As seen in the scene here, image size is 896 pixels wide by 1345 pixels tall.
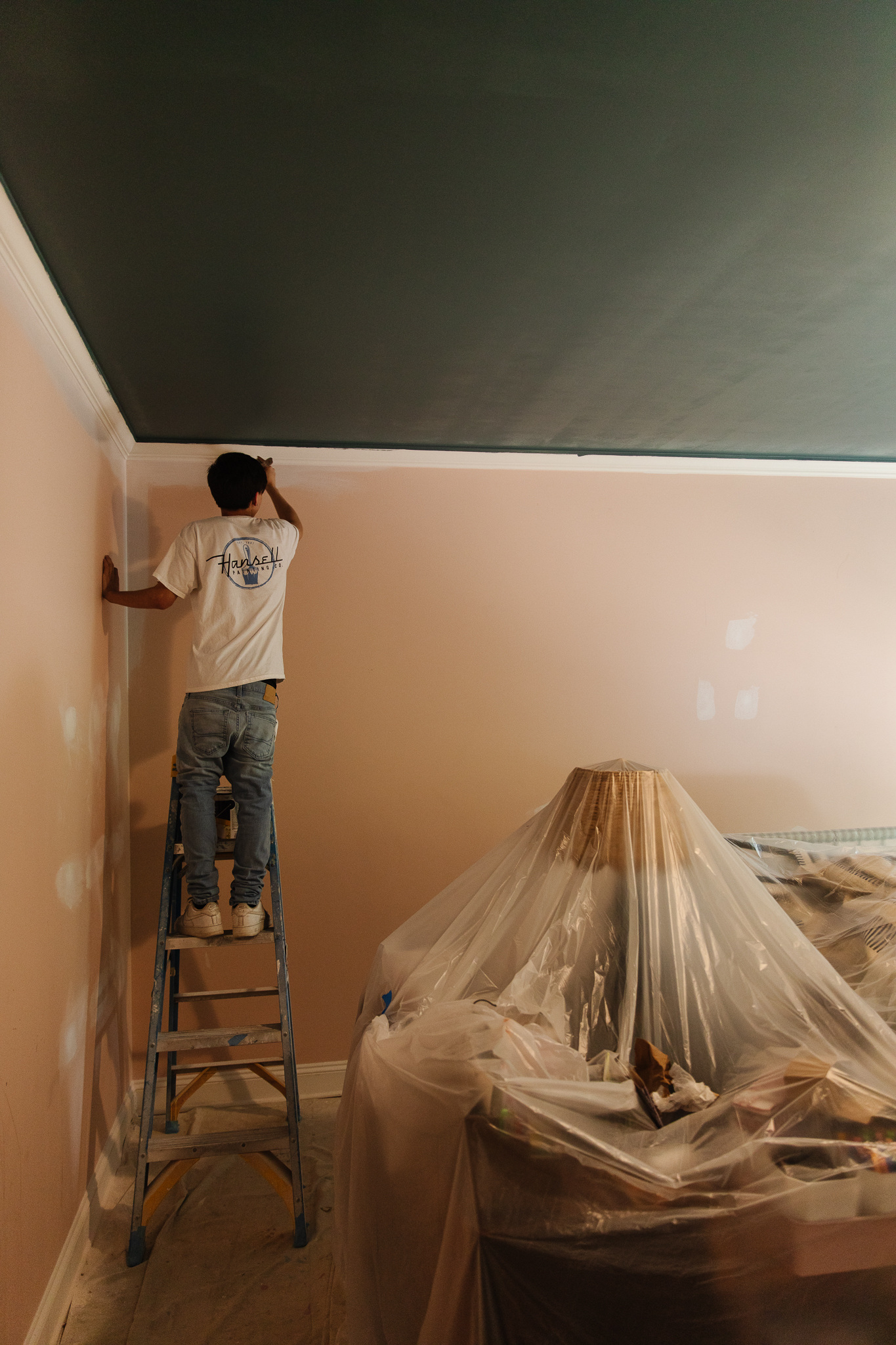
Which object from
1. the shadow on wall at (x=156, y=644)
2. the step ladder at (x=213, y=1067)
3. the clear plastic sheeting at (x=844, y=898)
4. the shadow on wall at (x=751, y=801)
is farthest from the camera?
the shadow on wall at (x=751, y=801)

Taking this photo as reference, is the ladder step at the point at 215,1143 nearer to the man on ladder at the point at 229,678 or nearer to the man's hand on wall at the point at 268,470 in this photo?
the man on ladder at the point at 229,678

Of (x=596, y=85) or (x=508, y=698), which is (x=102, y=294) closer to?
(x=596, y=85)

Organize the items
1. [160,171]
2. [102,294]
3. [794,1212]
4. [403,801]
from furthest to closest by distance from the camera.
Result: [403,801], [102,294], [160,171], [794,1212]

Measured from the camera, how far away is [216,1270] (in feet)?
5.86

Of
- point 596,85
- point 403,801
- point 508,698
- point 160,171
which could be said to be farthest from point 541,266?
point 403,801

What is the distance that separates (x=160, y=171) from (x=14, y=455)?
1.90 feet

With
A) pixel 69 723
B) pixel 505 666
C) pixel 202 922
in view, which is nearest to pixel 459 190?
pixel 69 723

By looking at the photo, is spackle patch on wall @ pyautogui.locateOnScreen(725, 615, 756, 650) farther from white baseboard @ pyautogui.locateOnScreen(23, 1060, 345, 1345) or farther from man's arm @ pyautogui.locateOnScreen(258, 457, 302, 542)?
white baseboard @ pyautogui.locateOnScreen(23, 1060, 345, 1345)

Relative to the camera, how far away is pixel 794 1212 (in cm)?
84

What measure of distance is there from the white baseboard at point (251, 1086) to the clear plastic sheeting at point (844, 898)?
1.55 meters

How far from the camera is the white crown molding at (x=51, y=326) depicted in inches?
50.2

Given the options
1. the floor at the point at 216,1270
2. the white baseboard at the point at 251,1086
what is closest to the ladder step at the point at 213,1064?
the white baseboard at the point at 251,1086

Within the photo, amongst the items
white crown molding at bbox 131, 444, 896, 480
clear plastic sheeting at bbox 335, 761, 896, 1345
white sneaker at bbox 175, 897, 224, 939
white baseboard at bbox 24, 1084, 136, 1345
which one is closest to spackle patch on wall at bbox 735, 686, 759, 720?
white crown molding at bbox 131, 444, 896, 480

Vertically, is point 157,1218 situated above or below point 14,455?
below
